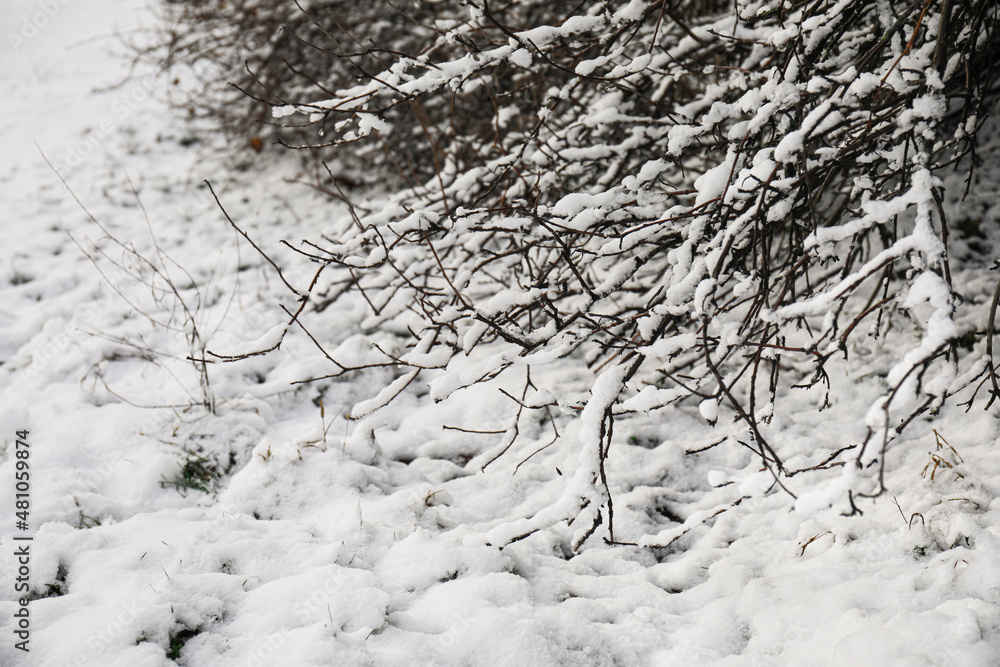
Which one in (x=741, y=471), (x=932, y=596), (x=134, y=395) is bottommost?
(x=932, y=596)

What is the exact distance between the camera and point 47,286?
3.54 metres

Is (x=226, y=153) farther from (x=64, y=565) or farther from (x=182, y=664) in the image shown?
(x=182, y=664)

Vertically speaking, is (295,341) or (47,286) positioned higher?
(47,286)

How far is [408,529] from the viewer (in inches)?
73.4

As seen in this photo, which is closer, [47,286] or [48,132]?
[47,286]

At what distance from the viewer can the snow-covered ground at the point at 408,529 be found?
1.47 m

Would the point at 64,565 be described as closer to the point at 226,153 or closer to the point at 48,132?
the point at 226,153

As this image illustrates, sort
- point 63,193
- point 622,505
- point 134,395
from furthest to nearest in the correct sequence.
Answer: point 63,193 → point 134,395 → point 622,505

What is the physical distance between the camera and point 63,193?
15.3ft

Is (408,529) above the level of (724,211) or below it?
below

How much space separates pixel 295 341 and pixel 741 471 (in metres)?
2.11

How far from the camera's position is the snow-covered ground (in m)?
1.47

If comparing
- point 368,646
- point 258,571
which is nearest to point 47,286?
point 258,571

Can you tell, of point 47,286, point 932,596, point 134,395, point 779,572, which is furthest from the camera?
point 47,286
